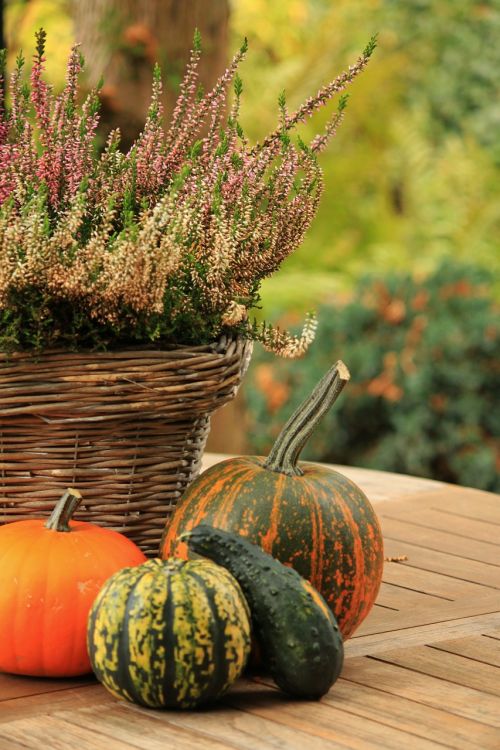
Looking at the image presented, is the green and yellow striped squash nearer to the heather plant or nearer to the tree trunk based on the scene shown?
the heather plant

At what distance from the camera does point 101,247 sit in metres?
1.44

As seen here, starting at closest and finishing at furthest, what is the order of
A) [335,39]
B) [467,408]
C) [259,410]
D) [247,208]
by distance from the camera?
[247,208]
[467,408]
[259,410]
[335,39]

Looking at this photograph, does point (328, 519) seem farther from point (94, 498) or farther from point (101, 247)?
point (101, 247)

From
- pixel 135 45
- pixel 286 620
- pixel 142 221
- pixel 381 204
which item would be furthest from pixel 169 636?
pixel 381 204

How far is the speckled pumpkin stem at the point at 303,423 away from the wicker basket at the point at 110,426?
0.14 m

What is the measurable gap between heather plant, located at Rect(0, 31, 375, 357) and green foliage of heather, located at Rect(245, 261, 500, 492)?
2632 millimetres

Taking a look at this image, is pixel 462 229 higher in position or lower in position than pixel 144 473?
higher

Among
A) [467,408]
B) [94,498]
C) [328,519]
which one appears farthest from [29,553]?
[467,408]

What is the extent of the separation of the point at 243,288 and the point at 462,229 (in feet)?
20.9

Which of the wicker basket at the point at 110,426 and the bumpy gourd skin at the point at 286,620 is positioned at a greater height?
the wicker basket at the point at 110,426

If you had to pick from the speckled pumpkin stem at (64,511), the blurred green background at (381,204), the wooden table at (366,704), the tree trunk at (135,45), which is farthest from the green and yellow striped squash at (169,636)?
the tree trunk at (135,45)

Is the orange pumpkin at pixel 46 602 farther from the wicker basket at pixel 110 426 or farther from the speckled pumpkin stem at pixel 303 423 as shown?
the speckled pumpkin stem at pixel 303 423

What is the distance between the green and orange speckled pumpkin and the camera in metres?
1.48

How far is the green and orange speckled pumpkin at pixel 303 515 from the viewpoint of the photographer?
1482mm
